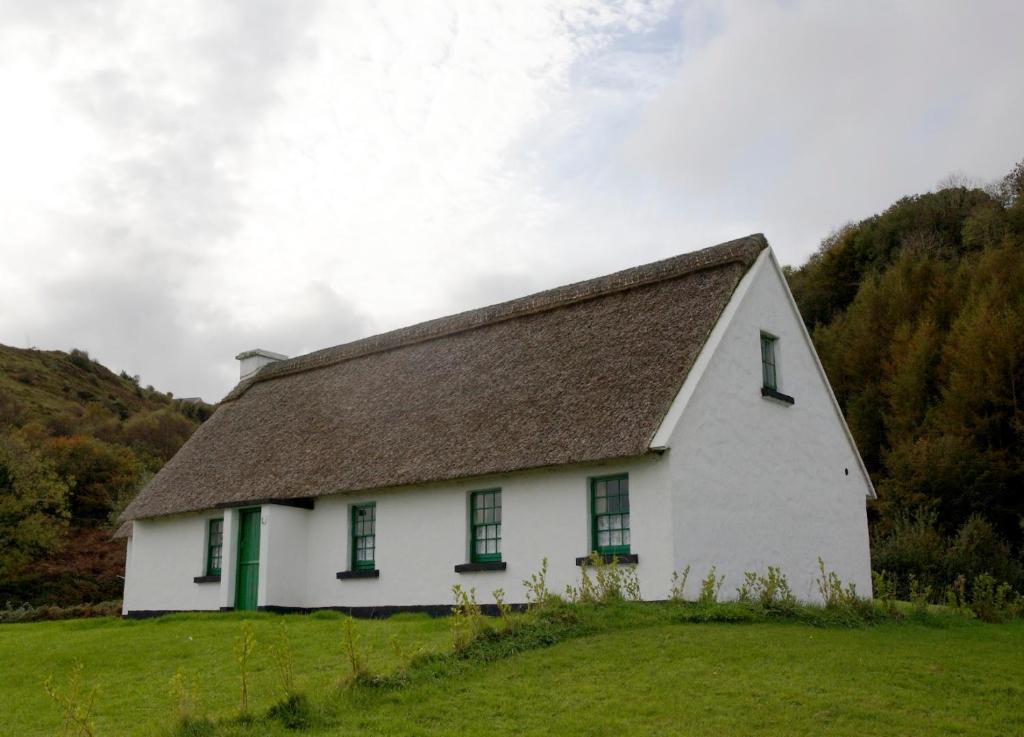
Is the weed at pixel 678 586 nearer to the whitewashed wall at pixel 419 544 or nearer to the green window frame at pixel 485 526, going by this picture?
the whitewashed wall at pixel 419 544

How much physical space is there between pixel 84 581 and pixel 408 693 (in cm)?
3019

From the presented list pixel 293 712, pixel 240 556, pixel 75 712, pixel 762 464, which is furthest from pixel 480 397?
pixel 75 712

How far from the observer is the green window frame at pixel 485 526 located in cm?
1730

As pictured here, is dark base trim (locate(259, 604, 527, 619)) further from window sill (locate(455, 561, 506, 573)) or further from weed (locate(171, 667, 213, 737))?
weed (locate(171, 667, 213, 737))

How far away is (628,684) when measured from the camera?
9.66 m

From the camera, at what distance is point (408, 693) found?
9555mm

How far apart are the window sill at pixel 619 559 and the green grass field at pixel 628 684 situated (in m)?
1.83

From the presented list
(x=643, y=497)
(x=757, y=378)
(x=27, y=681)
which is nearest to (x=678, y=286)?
(x=757, y=378)

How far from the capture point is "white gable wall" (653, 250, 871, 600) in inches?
613

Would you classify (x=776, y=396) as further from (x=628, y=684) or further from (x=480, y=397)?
(x=628, y=684)

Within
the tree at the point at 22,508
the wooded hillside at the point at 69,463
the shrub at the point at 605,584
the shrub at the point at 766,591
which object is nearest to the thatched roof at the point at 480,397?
the shrub at the point at 605,584

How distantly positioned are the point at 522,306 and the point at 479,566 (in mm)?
6117

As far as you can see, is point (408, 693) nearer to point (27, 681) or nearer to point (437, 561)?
point (27, 681)

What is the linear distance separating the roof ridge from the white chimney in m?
0.74
